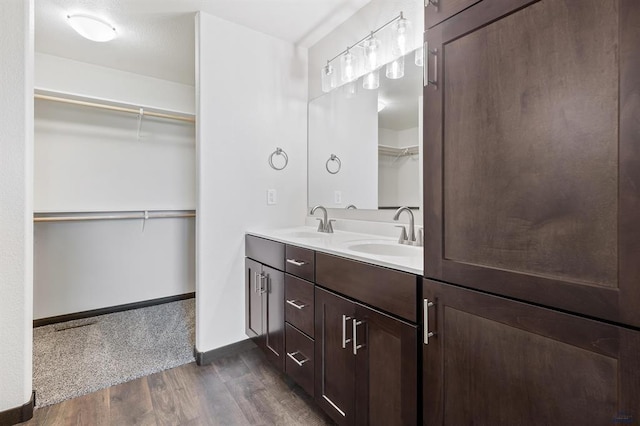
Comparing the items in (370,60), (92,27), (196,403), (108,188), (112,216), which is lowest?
(196,403)

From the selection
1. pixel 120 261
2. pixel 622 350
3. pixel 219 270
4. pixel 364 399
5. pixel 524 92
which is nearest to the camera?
pixel 622 350

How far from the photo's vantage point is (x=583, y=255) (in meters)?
0.67

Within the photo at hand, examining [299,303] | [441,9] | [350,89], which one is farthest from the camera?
[350,89]

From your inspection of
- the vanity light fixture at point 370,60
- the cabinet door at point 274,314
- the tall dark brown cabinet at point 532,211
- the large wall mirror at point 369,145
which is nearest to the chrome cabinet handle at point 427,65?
the tall dark brown cabinet at point 532,211

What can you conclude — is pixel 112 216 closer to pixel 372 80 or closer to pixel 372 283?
pixel 372 80

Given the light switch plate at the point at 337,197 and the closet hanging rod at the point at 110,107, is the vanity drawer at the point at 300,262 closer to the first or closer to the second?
the light switch plate at the point at 337,197

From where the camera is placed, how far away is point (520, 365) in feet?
2.52

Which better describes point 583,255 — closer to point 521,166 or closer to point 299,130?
point 521,166

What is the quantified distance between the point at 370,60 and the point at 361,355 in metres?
1.67

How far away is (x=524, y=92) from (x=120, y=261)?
336cm

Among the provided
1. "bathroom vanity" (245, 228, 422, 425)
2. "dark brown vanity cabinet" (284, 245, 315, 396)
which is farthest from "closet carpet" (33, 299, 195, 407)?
"dark brown vanity cabinet" (284, 245, 315, 396)

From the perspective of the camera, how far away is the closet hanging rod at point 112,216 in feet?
8.42

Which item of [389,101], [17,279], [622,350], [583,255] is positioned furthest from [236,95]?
[622,350]

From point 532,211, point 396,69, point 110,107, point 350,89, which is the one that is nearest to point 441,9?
point 532,211
